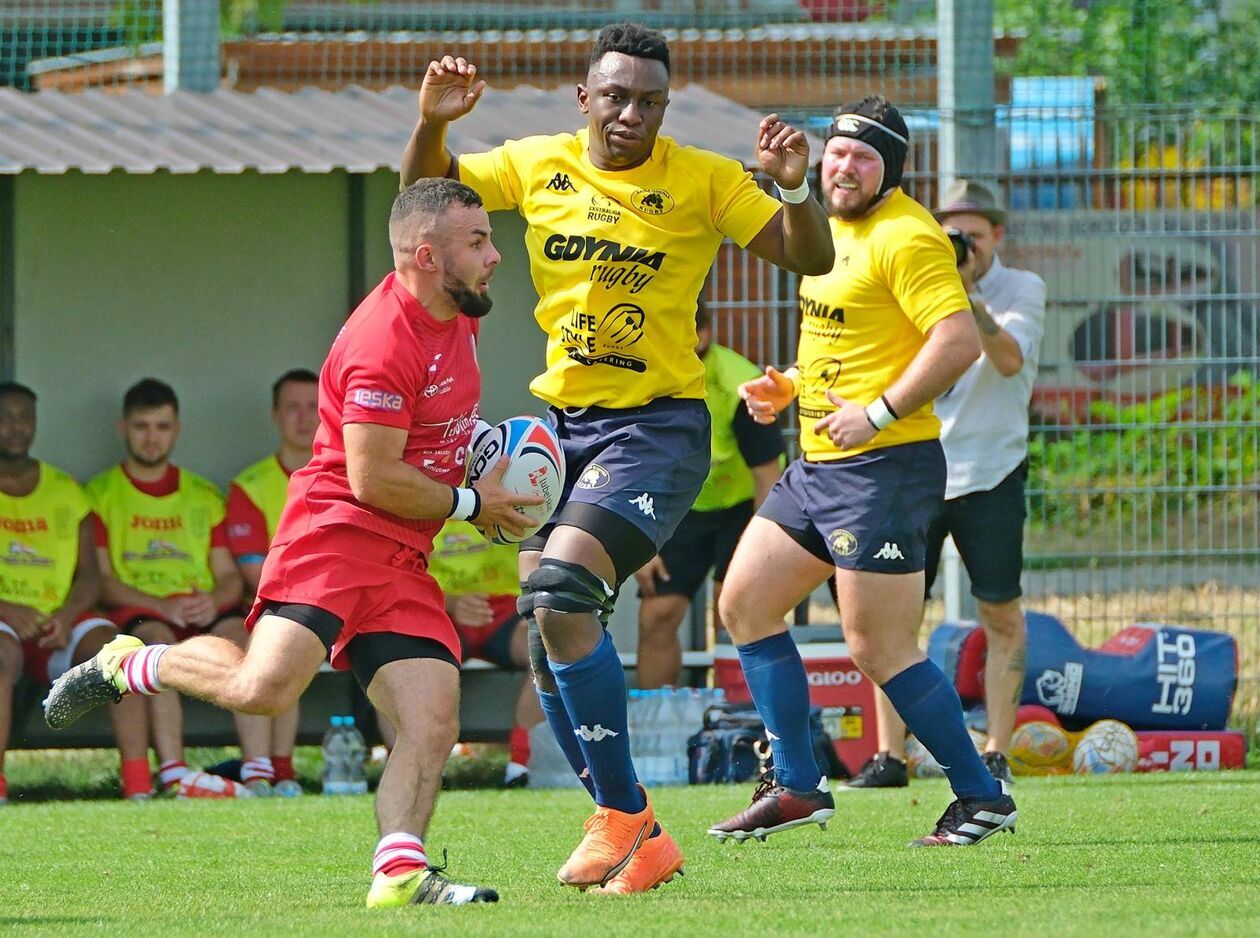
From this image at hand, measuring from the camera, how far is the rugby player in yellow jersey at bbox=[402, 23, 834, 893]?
532 cm

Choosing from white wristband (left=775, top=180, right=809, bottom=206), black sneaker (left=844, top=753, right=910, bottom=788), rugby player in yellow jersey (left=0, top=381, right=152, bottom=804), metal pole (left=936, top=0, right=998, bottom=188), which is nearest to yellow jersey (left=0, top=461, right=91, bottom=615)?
rugby player in yellow jersey (left=0, top=381, right=152, bottom=804)

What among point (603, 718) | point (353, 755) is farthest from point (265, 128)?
point (603, 718)

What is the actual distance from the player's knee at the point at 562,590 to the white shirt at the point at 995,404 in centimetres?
355

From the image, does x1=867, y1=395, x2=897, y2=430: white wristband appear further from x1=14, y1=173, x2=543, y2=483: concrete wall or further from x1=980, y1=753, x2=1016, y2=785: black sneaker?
x1=14, y1=173, x2=543, y2=483: concrete wall

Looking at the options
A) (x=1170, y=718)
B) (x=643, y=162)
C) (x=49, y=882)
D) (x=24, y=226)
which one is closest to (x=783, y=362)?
(x=1170, y=718)

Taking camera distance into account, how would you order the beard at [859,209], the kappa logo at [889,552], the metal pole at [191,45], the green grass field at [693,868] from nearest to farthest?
the green grass field at [693,868], the kappa logo at [889,552], the beard at [859,209], the metal pole at [191,45]

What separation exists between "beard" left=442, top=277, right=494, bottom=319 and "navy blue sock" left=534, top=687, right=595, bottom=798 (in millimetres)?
1051

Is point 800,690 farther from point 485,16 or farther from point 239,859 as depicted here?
point 485,16

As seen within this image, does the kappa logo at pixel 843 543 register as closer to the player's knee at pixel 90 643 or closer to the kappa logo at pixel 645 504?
the kappa logo at pixel 645 504

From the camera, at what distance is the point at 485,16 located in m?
14.6

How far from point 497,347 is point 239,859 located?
4564 millimetres

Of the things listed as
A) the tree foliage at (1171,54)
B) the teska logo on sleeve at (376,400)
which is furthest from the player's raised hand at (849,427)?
the tree foliage at (1171,54)

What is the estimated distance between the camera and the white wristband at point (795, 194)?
17.8 ft

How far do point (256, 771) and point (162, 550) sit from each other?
1.14 m
